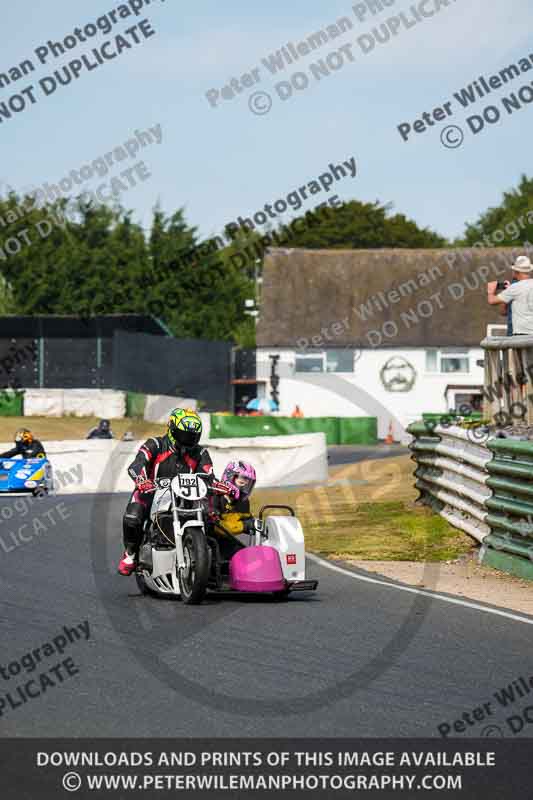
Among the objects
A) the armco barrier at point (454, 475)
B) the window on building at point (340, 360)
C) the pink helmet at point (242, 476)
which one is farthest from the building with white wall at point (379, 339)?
the pink helmet at point (242, 476)

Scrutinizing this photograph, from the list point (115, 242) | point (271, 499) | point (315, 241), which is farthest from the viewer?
point (315, 241)

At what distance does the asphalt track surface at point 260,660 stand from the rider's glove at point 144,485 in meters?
0.89

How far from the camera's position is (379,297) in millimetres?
65062

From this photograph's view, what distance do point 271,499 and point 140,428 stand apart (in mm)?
22736

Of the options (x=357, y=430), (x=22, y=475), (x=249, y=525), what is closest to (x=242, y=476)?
(x=249, y=525)

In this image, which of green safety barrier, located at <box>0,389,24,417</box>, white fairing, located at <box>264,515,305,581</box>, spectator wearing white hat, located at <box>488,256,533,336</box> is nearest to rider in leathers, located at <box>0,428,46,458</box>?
spectator wearing white hat, located at <box>488,256,533,336</box>

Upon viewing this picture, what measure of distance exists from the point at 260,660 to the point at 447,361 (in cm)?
5566

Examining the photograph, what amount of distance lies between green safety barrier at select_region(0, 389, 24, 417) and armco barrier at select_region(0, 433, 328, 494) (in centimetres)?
2161

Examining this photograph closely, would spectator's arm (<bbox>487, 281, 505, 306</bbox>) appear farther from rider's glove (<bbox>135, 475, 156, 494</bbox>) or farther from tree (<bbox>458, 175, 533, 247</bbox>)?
tree (<bbox>458, 175, 533, 247</bbox>)

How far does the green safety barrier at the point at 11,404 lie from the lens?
52562mm

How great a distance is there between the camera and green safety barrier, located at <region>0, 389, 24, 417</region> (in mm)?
52562

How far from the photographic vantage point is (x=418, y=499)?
2144 cm

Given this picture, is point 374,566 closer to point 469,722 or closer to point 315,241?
point 469,722

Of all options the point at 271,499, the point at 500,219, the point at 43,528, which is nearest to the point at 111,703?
the point at 43,528
